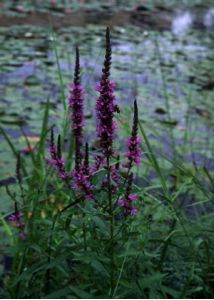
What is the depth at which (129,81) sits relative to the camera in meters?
5.01

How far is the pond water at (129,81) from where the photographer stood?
371 cm

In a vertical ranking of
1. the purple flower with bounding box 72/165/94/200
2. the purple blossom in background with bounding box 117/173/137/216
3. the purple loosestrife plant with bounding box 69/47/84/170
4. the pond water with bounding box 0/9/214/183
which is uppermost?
the purple loosestrife plant with bounding box 69/47/84/170

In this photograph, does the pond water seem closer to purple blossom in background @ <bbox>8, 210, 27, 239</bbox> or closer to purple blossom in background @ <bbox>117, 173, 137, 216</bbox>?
purple blossom in background @ <bbox>8, 210, 27, 239</bbox>

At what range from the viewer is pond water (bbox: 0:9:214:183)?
3707mm

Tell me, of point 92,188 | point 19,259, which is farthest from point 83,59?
point 92,188

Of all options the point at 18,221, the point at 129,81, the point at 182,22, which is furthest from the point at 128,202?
the point at 182,22

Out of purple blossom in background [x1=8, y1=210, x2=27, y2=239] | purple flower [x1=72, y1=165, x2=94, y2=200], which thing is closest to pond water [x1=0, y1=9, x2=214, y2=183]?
purple blossom in background [x1=8, y1=210, x2=27, y2=239]

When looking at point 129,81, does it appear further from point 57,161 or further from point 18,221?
point 57,161

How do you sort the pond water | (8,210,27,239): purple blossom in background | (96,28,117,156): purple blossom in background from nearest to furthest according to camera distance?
1. (96,28,117,156): purple blossom in background
2. (8,210,27,239): purple blossom in background
3. the pond water

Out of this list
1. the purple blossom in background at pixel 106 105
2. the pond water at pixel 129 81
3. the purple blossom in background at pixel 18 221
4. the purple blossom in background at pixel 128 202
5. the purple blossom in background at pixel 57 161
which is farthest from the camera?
the pond water at pixel 129 81

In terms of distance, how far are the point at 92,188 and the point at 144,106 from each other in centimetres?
320

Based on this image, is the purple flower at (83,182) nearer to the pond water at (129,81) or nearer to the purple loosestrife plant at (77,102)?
the purple loosestrife plant at (77,102)

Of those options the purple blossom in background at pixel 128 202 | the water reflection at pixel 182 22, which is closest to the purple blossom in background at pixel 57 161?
the purple blossom in background at pixel 128 202

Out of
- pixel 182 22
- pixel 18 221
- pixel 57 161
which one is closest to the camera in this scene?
pixel 57 161
